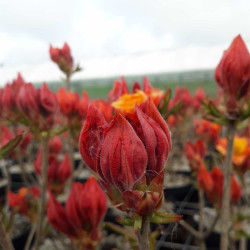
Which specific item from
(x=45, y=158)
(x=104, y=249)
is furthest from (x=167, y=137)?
(x=104, y=249)

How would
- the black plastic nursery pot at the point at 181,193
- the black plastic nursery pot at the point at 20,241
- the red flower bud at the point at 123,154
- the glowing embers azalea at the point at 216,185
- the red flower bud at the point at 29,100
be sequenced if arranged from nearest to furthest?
1. the red flower bud at the point at 123,154
2. the red flower bud at the point at 29,100
3. the glowing embers azalea at the point at 216,185
4. the black plastic nursery pot at the point at 20,241
5. the black plastic nursery pot at the point at 181,193

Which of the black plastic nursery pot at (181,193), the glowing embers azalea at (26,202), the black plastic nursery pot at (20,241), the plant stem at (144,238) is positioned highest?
the plant stem at (144,238)

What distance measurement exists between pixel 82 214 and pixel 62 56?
2.83 ft

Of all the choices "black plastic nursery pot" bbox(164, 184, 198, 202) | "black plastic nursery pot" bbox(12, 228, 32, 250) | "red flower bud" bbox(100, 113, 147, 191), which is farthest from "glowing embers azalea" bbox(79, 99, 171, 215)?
"black plastic nursery pot" bbox(164, 184, 198, 202)

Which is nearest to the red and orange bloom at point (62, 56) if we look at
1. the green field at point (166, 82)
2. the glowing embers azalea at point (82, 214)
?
the glowing embers azalea at point (82, 214)

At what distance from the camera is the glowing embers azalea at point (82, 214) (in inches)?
25.9

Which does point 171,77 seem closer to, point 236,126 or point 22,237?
point 22,237

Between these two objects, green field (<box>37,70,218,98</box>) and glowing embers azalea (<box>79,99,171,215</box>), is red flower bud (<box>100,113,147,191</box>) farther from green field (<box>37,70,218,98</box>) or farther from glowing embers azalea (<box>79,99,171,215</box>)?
green field (<box>37,70,218,98</box>)

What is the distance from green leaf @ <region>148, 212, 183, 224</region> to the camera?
34 centimetres

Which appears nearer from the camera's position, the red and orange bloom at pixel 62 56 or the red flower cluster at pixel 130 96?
the red flower cluster at pixel 130 96

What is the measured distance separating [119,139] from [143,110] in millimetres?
61

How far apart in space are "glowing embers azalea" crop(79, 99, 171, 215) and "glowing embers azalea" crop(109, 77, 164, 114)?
64mm

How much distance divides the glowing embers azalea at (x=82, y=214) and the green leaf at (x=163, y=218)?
335 mm

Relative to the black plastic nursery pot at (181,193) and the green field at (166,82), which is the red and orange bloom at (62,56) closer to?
the black plastic nursery pot at (181,193)
